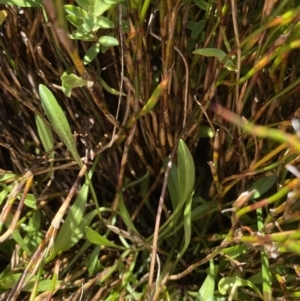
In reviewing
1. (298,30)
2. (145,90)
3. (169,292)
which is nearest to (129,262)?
(169,292)

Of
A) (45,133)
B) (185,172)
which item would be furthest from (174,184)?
(45,133)

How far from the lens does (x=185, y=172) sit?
1.82ft

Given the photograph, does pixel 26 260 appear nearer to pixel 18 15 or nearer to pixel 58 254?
pixel 58 254

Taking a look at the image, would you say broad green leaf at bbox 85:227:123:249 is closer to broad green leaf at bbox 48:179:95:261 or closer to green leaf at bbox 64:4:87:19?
broad green leaf at bbox 48:179:95:261

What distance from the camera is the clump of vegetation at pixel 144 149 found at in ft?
1.60

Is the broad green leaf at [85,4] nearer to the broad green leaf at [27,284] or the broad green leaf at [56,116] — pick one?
the broad green leaf at [56,116]

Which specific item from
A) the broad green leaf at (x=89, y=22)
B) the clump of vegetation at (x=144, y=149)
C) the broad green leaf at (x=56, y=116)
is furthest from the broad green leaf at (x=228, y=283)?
the broad green leaf at (x=89, y=22)

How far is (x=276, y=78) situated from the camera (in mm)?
483

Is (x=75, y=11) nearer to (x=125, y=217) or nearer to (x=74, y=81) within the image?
(x=74, y=81)

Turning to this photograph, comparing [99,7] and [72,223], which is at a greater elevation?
[99,7]

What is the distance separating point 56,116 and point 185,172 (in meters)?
0.15

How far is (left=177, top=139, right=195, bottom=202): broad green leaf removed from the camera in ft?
1.76

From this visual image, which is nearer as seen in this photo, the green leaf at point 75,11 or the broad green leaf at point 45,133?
the green leaf at point 75,11

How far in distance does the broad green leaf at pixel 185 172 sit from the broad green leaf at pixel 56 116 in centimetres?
11
